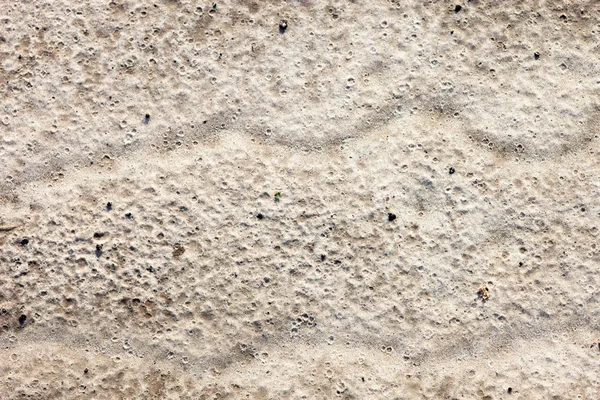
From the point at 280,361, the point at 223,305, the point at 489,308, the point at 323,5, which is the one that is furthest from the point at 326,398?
the point at 323,5

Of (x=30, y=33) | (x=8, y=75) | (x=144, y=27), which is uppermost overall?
(x=144, y=27)

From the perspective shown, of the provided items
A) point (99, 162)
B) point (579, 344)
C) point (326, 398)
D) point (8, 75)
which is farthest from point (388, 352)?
point (8, 75)

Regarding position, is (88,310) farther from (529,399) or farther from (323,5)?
(529,399)

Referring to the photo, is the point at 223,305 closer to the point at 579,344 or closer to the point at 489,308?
the point at 489,308

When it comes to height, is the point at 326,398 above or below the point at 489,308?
below

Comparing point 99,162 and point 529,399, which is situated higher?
point 99,162

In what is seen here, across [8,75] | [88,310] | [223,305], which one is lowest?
[88,310]
